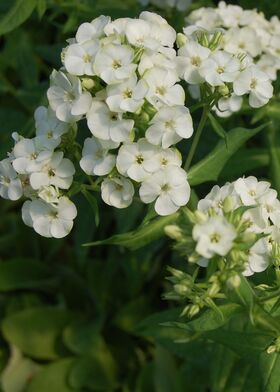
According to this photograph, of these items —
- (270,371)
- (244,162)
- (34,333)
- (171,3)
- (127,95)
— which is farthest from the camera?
(34,333)

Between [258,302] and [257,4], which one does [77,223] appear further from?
[258,302]

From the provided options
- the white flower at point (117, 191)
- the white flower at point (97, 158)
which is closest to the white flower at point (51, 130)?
the white flower at point (97, 158)

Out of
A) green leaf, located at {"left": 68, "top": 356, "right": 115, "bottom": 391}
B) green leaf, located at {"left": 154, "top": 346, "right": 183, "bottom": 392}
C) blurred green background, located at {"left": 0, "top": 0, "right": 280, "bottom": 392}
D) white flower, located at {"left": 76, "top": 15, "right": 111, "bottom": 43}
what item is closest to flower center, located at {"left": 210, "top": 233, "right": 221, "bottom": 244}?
white flower, located at {"left": 76, "top": 15, "right": 111, "bottom": 43}

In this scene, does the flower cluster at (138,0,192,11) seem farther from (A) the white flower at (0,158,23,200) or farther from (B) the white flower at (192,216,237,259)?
(B) the white flower at (192,216,237,259)

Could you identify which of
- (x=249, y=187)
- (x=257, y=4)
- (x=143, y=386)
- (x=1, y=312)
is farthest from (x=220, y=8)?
(x=1, y=312)

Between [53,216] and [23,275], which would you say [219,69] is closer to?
[53,216]

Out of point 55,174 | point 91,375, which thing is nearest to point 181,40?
point 55,174
